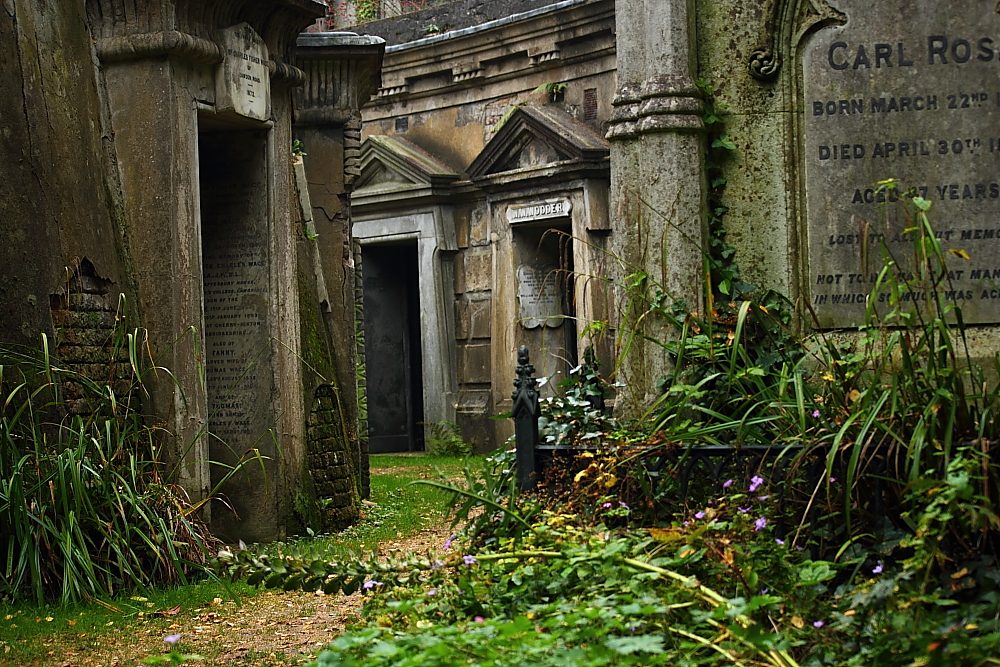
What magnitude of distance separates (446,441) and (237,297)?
735 cm

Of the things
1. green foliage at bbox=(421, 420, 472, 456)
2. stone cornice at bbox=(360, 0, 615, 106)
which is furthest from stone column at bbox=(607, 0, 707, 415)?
Answer: green foliage at bbox=(421, 420, 472, 456)

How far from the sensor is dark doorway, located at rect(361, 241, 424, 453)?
1678 centimetres

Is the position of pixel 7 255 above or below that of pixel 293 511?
above

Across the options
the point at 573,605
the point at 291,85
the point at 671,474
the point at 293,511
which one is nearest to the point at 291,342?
the point at 293,511

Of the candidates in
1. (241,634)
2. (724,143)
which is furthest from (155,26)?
(241,634)

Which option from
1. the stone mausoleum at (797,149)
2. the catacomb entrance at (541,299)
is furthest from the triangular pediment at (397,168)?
the stone mausoleum at (797,149)

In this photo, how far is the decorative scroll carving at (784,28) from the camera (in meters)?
5.60

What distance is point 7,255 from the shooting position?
6.29 metres

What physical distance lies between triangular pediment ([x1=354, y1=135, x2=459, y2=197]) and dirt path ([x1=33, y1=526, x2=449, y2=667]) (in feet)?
31.3

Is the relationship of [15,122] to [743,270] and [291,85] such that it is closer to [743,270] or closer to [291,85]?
[291,85]

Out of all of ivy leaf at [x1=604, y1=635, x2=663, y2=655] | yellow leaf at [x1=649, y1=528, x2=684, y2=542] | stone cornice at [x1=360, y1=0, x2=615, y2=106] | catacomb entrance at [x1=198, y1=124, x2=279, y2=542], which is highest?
stone cornice at [x1=360, y1=0, x2=615, y2=106]

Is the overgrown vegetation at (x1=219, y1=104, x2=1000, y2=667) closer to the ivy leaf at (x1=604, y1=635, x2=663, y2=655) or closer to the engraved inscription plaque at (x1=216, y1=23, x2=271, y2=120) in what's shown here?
the ivy leaf at (x1=604, y1=635, x2=663, y2=655)

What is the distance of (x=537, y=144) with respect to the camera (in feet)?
46.5

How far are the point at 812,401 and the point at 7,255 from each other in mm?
4108
